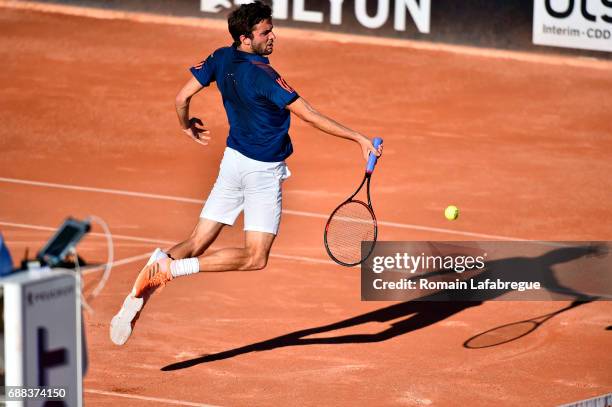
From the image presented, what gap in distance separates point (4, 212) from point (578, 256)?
6.22 metres

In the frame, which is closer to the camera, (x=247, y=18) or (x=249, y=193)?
(x=247, y=18)

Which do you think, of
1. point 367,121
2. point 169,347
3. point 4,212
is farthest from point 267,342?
point 367,121

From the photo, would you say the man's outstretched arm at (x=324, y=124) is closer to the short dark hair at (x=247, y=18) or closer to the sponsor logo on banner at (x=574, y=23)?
the short dark hair at (x=247, y=18)

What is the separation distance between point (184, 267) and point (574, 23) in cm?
1363

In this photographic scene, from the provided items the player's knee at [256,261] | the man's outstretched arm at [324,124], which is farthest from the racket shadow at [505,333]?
the man's outstretched arm at [324,124]

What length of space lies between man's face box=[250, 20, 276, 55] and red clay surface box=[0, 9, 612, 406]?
236 centimetres

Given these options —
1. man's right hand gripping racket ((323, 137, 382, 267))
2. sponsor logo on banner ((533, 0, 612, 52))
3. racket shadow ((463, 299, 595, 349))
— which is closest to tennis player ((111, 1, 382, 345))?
man's right hand gripping racket ((323, 137, 382, 267))

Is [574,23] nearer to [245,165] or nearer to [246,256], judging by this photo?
[245,165]

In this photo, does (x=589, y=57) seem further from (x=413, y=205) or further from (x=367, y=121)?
(x=413, y=205)

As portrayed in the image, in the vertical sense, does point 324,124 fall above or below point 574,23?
below

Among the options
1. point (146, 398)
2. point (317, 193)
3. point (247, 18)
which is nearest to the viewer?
point (146, 398)

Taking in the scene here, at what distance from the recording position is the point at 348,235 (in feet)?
39.2

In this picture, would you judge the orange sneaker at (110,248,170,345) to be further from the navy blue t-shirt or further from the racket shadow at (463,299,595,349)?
the racket shadow at (463,299,595,349)

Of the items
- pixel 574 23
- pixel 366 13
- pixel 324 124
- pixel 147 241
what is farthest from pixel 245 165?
pixel 574 23
